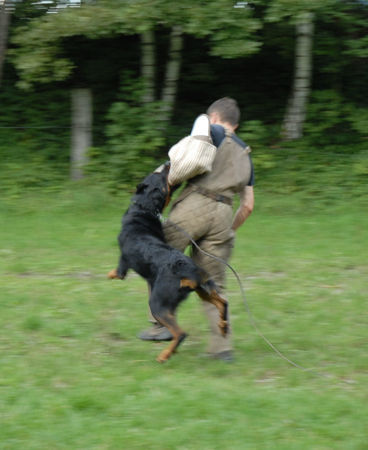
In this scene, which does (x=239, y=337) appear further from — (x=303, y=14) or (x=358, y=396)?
(x=303, y=14)

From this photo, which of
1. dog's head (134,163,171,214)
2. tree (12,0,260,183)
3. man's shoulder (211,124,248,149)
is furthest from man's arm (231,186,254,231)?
tree (12,0,260,183)

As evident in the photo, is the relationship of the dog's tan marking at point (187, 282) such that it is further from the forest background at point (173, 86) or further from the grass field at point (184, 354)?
the forest background at point (173, 86)

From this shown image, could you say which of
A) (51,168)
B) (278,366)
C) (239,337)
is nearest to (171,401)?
(278,366)

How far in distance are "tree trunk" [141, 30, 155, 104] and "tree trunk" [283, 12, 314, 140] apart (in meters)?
2.52

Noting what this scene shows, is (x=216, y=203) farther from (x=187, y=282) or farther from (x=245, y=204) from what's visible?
(x=187, y=282)

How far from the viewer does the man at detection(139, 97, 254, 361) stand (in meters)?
4.77

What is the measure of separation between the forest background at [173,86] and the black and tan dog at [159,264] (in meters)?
5.55

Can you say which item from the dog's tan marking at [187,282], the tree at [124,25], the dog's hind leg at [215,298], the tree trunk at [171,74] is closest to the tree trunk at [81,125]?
the tree at [124,25]

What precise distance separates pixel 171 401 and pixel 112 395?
1.25ft

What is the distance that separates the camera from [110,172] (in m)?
10.9

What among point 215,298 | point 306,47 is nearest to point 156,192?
point 215,298

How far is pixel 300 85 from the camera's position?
1159 cm

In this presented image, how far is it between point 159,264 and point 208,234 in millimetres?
541

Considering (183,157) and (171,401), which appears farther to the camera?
(183,157)
